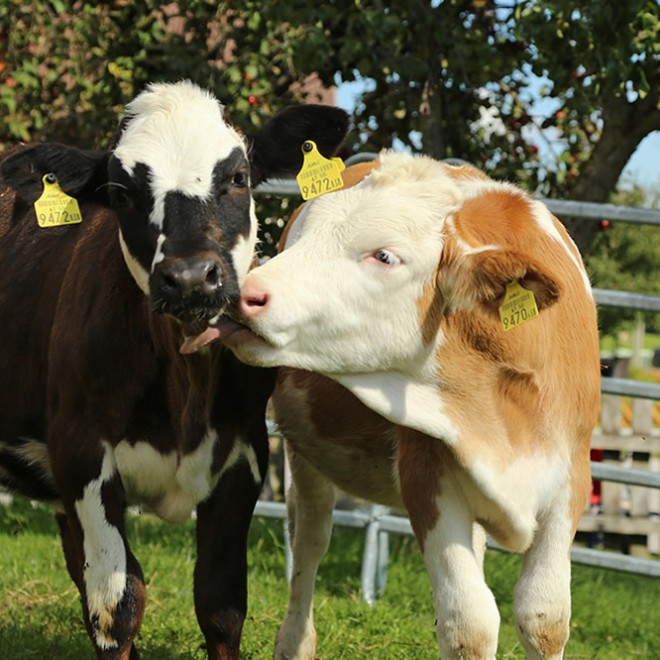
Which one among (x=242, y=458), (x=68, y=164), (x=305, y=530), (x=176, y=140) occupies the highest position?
(x=176, y=140)

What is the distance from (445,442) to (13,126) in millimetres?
5148

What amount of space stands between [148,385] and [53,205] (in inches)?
31.4

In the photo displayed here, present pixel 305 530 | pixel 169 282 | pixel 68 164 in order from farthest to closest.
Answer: pixel 305 530 → pixel 68 164 → pixel 169 282

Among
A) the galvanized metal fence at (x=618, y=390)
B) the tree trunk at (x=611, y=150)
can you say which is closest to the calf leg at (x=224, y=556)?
the galvanized metal fence at (x=618, y=390)

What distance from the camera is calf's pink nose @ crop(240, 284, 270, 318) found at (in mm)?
3873

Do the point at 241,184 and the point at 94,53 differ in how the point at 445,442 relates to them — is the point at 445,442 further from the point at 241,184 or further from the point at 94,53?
the point at 94,53

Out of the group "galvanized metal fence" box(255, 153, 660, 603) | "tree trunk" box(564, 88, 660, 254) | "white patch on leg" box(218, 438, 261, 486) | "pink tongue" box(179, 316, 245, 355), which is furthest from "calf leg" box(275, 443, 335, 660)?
"tree trunk" box(564, 88, 660, 254)

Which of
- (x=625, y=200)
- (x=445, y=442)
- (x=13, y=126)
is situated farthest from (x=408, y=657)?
(x=625, y=200)

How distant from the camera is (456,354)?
415cm

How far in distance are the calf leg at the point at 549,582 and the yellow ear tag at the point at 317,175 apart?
4.28ft

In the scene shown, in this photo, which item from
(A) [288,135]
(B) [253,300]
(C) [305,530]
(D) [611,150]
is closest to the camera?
(B) [253,300]

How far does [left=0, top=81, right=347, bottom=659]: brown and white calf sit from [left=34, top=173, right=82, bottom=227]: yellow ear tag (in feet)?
0.13

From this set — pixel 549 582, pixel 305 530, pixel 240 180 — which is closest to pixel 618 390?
pixel 305 530

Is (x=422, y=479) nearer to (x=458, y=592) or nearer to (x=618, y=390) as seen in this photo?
(x=458, y=592)
